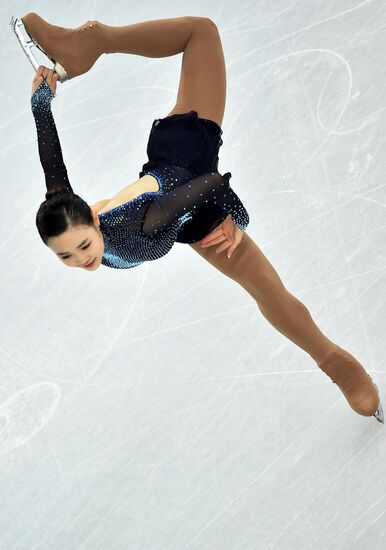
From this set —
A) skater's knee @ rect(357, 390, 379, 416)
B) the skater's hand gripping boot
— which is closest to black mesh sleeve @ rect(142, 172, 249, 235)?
the skater's hand gripping boot

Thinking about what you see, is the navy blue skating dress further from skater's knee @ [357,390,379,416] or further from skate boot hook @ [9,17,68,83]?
skater's knee @ [357,390,379,416]

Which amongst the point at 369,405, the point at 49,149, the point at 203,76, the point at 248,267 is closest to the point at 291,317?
the point at 248,267

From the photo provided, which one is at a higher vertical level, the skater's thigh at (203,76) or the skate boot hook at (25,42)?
the skate boot hook at (25,42)

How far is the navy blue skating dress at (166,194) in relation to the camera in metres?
2.46

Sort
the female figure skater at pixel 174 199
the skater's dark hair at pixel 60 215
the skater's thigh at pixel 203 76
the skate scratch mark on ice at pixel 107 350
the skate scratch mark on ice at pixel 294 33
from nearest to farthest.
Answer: the skater's dark hair at pixel 60 215
the female figure skater at pixel 174 199
the skater's thigh at pixel 203 76
the skate scratch mark on ice at pixel 107 350
the skate scratch mark on ice at pixel 294 33

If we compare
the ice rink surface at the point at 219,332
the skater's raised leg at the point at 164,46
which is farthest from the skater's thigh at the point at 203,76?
the ice rink surface at the point at 219,332

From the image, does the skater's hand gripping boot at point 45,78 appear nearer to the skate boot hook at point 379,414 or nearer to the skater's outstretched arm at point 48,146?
the skater's outstretched arm at point 48,146

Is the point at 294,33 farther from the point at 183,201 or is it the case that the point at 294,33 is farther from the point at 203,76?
the point at 183,201

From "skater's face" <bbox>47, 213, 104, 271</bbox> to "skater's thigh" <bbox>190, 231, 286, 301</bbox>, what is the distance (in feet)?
1.21

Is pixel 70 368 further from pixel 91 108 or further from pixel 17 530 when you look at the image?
pixel 91 108

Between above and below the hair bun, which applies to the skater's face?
below

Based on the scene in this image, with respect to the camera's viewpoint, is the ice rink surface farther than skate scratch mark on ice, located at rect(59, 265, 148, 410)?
No

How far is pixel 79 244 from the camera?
7.78 feet

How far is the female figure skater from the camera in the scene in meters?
2.44
